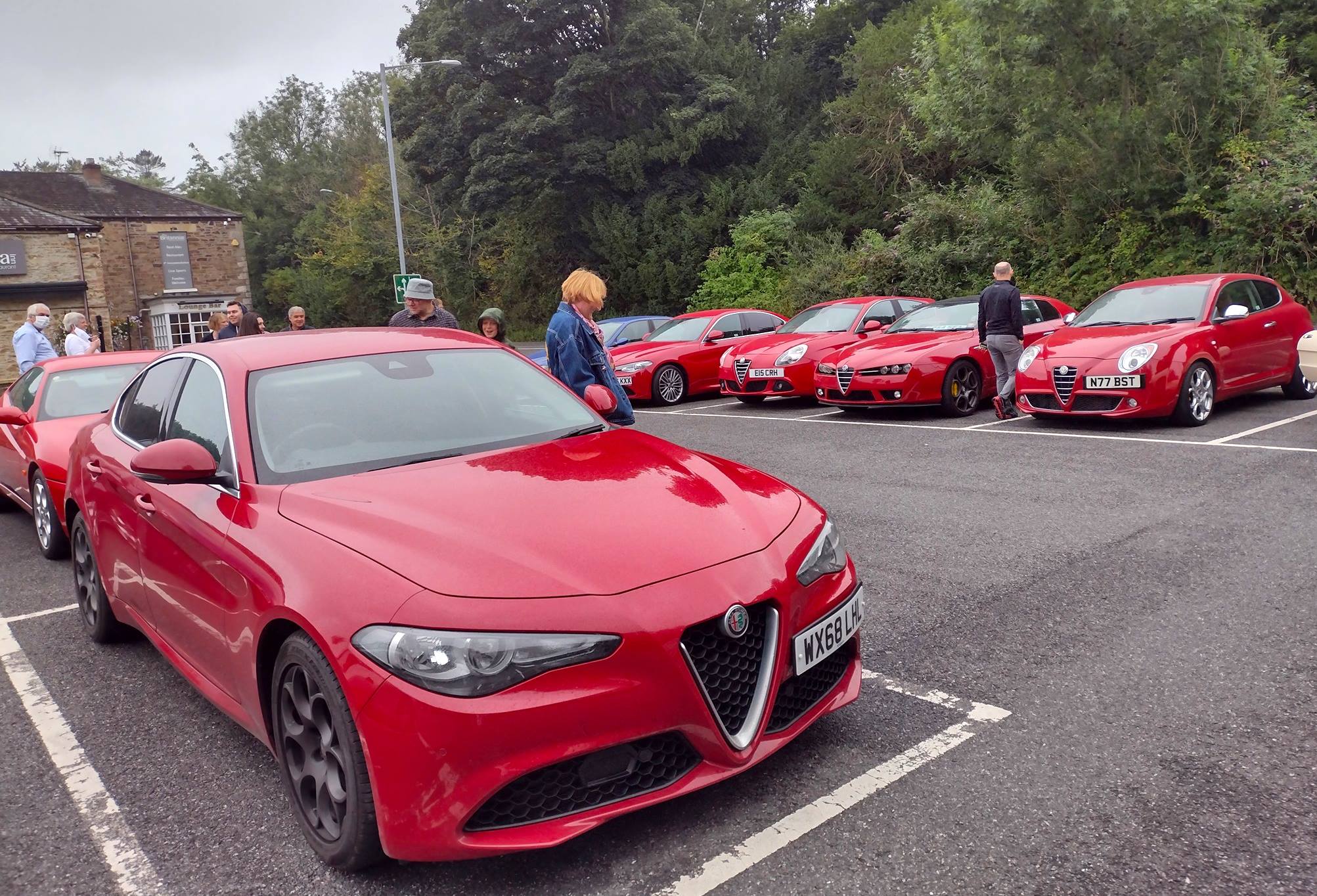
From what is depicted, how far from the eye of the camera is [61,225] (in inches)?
1538

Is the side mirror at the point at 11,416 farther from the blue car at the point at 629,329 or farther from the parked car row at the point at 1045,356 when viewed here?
the blue car at the point at 629,329

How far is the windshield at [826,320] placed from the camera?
14.6 m

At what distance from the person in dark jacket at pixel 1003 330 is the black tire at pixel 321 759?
971 cm

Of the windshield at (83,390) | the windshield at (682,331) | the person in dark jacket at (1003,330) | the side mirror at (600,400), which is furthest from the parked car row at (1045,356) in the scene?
the windshield at (83,390)

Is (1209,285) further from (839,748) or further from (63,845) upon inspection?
(63,845)

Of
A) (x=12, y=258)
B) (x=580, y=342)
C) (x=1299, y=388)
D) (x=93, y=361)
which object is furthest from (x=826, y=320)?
(x=12, y=258)

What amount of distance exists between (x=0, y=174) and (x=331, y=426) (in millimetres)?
61161

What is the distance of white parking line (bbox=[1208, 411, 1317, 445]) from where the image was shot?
29.4 feet

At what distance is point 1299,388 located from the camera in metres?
11.2

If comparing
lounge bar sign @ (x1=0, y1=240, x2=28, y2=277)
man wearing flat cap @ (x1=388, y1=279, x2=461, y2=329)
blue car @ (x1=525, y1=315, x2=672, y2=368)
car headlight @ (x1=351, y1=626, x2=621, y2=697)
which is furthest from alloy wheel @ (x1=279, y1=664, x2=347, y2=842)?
lounge bar sign @ (x1=0, y1=240, x2=28, y2=277)

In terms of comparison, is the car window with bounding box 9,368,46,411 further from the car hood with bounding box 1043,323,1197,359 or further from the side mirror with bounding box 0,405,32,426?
the car hood with bounding box 1043,323,1197,359

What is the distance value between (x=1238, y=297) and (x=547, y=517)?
32.4 ft

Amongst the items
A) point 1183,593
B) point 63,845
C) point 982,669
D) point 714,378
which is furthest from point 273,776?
point 714,378

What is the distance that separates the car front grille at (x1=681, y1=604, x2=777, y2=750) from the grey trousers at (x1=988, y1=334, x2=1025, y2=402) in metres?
9.14
